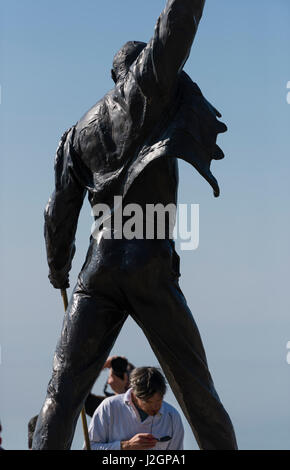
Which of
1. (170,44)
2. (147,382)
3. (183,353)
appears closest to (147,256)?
(183,353)

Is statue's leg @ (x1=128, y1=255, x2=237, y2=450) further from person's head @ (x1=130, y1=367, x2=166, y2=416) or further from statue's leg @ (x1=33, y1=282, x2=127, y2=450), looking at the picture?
person's head @ (x1=130, y1=367, x2=166, y2=416)

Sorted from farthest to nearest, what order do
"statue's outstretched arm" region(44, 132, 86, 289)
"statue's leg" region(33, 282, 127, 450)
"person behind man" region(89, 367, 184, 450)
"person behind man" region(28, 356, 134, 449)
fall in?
"person behind man" region(28, 356, 134, 449) < "person behind man" region(89, 367, 184, 450) < "statue's outstretched arm" region(44, 132, 86, 289) < "statue's leg" region(33, 282, 127, 450)

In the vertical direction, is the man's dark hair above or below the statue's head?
below

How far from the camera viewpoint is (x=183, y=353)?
6.43 meters

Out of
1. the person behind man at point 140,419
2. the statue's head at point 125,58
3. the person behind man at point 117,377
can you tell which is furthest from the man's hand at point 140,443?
the statue's head at point 125,58

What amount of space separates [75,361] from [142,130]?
1.34 meters

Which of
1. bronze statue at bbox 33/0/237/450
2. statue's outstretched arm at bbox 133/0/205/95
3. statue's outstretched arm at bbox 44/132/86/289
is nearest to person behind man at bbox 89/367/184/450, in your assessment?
statue's outstretched arm at bbox 44/132/86/289

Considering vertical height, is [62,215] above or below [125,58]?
below

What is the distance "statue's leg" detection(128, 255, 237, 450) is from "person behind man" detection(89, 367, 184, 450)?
5.15 ft

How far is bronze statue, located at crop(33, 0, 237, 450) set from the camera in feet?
21.1

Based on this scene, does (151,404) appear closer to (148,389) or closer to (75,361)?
(148,389)
